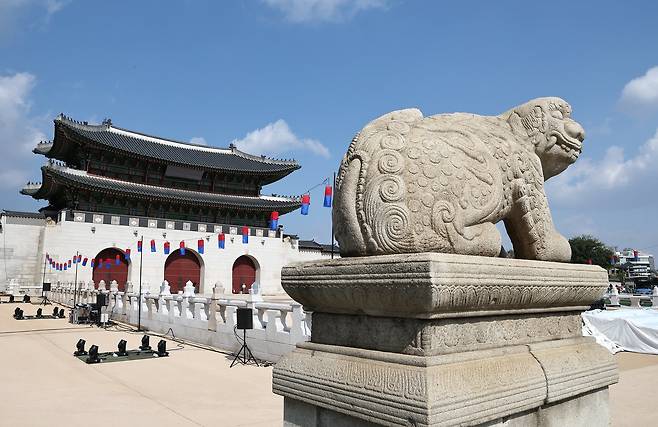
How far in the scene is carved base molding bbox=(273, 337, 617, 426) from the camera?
2.13 meters

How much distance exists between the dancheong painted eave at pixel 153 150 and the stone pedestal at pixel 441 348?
121 feet

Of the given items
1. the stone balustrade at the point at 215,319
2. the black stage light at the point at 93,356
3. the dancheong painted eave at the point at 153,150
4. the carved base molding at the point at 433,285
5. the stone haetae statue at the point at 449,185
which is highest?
the dancheong painted eave at the point at 153,150

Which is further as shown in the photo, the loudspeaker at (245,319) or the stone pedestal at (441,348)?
the loudspeaker at (245,319)

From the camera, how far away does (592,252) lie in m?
54.4

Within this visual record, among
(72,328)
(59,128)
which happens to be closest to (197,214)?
(59,128)

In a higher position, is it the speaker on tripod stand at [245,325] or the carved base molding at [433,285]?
the carved base molding at [433,285]

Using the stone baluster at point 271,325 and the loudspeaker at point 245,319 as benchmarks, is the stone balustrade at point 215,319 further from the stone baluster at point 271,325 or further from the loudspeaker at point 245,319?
the loudspeaker at point 245,319

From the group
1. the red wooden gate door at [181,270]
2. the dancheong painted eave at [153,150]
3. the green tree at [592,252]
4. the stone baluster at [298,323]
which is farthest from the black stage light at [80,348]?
the green tree at [592,252]

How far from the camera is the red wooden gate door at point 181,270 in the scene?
124 feet

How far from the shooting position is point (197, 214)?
39.8m

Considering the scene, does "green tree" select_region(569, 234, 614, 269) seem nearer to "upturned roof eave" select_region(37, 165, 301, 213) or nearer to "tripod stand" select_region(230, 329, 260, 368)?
"upturned roof eave" select_region(37, 165, 301, 213)

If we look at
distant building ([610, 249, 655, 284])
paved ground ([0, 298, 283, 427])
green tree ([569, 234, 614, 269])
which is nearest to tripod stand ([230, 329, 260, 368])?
paved ground ([0, 298, 283, 427])

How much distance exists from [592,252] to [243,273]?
3948 centimetres

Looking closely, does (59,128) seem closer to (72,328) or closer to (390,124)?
(72,328)
